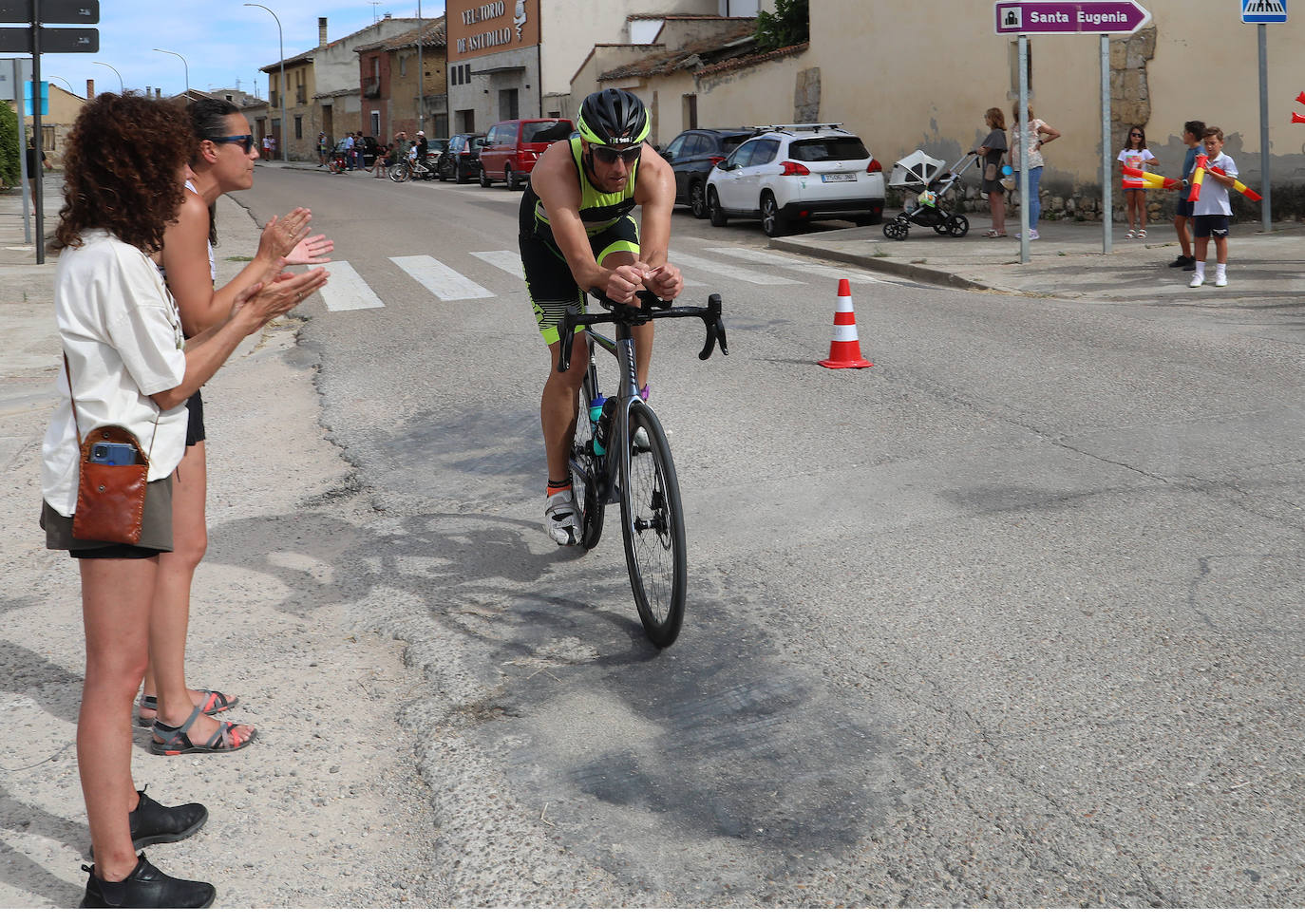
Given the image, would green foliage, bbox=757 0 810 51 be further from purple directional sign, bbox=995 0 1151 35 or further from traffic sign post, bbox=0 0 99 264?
traffic sign post, bbox=0 0 99 264

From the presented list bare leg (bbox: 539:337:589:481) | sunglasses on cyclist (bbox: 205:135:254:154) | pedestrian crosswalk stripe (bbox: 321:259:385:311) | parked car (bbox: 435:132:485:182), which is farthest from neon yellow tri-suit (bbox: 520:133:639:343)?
parked car (bbox: 435:132:485:182)

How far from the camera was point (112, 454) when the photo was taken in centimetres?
262

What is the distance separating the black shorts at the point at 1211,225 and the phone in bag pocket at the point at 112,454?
11798 millimetres

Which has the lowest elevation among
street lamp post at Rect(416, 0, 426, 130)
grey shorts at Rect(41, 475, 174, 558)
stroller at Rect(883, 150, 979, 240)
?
grey shorts at Rect(41, 475, 174, 558)

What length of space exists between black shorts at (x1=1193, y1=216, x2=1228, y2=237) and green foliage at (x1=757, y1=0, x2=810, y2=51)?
2182 cm

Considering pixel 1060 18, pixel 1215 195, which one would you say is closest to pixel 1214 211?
pixel 1215 195

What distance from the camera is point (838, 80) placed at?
87.7 feet

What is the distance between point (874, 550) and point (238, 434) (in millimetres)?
4067

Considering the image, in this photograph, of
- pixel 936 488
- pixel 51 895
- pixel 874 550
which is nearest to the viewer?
pixel 51 895

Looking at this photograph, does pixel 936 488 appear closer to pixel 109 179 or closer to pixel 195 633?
pixel 195 633

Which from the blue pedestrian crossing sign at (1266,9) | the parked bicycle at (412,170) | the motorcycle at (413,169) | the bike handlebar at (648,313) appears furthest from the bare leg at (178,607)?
the parked bicycle at (412,170)

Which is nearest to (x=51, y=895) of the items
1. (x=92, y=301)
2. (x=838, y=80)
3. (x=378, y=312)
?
(x=92, y=301)

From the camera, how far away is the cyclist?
13.8ft

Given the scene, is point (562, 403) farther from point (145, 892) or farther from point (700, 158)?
point (700, 158)
